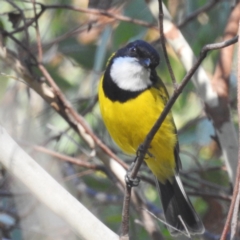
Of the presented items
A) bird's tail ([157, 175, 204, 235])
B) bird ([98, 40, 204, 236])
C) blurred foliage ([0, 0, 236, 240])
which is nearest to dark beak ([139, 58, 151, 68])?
bird ([98, 40, 204, 236])

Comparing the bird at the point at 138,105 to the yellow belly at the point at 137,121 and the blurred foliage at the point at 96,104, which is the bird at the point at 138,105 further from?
the blurred foliage at the point at 96,104

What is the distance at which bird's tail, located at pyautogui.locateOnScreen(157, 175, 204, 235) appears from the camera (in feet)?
8.03

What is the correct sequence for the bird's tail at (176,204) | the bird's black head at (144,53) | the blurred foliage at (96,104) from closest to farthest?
the bird's black head at (144,53) < the bird's tail at (176,204) < the blurred foliage at (96,104)

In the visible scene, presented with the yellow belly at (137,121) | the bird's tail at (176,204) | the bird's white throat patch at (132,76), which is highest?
the bird's white throat patch at (132,76)

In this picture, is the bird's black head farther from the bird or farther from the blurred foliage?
the blurred foliage

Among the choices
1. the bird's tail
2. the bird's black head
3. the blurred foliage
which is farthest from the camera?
the blurred foliage

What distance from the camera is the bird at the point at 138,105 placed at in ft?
7.30

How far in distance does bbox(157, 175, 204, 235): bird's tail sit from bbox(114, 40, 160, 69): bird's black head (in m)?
0.54

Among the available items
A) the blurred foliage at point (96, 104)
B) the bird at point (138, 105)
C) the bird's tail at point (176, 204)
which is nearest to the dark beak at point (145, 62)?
the bird at point (138, 105)

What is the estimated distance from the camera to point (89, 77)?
3.68 m

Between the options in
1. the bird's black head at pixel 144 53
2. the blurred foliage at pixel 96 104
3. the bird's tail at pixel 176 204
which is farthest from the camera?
the blurred foliage at pixel 96 104

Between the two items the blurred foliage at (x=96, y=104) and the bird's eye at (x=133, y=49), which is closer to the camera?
the bird's eye at (x=133, y=49)

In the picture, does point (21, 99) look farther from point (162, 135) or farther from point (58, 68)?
point (162, 135)

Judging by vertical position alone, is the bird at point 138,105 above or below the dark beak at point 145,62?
below
